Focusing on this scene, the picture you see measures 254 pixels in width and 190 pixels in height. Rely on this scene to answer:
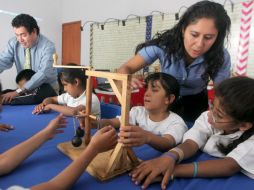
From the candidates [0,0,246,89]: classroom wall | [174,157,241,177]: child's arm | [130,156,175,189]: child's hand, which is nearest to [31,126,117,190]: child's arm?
[130,156,175,189]: child's hand

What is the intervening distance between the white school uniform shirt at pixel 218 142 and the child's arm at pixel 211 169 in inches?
1.3

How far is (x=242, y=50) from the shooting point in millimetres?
3363

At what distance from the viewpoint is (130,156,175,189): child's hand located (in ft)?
2.61

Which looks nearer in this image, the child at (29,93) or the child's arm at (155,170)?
the child's arm at (155,170)

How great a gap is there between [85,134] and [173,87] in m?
0.55

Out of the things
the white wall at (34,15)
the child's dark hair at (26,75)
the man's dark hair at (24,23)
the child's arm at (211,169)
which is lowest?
the child's arm at (211,169)

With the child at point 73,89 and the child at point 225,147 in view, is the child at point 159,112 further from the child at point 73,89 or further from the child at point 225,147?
the child at point 73,89

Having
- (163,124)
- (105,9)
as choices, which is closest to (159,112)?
(163,124)

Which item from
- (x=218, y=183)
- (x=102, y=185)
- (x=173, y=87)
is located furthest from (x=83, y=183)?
(x=173, y=87)

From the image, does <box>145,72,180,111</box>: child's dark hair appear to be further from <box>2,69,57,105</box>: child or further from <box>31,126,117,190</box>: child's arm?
<box>2,69,57,105</box>: child

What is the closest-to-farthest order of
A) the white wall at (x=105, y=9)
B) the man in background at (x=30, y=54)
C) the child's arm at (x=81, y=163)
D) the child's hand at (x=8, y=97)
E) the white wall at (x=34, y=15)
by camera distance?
the child's arm at (x=81, y=163)
the child's hand at (x=8, y=97)
the man in background at (x=30, y=54)
the white wall at (x=105, y=9)
the white wall at (x=34, y=15)

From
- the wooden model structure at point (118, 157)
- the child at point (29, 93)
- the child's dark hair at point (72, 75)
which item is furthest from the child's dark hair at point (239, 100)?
the child at point (29, 93)

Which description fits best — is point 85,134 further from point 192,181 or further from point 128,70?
point 192,181

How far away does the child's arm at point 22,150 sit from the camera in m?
0.84
